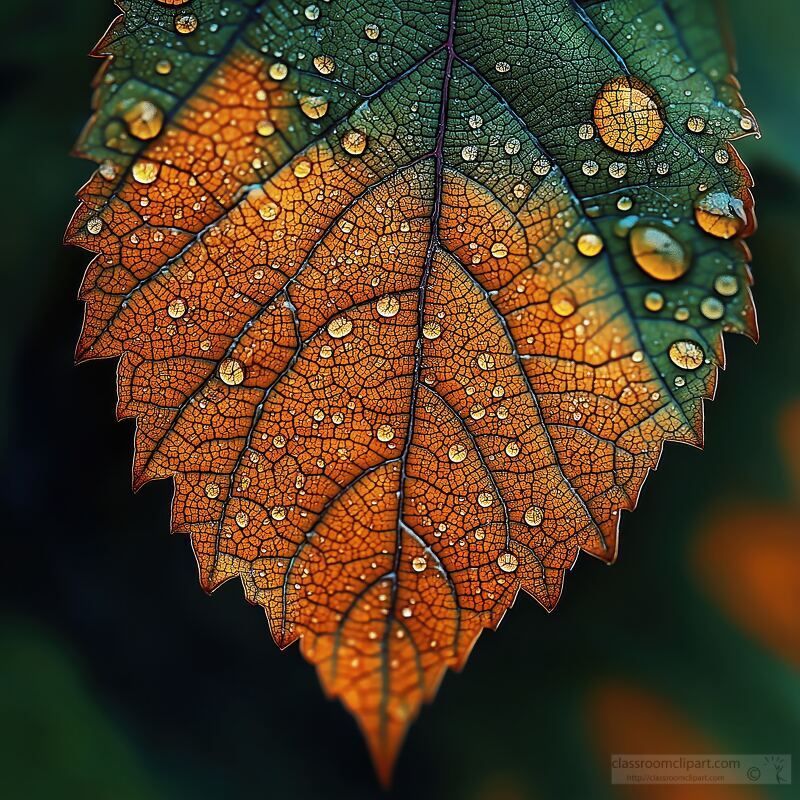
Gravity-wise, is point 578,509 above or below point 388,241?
below

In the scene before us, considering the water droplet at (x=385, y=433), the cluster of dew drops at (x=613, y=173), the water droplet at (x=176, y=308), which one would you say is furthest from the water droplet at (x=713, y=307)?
the water droplet at (x=176, y=308)

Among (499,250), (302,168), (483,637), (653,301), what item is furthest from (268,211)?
(483,637)

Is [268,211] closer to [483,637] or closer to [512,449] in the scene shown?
[512,449]

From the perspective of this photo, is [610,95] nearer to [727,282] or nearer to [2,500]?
[727,282]

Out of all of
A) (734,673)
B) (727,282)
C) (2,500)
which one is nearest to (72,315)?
(2,500)

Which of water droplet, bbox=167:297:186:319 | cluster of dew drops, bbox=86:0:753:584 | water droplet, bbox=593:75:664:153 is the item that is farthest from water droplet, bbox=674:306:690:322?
water droplet, bbox=167:297:186:319

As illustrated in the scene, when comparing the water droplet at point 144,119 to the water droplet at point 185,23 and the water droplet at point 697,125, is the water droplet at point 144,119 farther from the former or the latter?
the water droplet at point 697,125

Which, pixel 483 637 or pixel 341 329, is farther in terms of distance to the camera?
pixel 483 637
